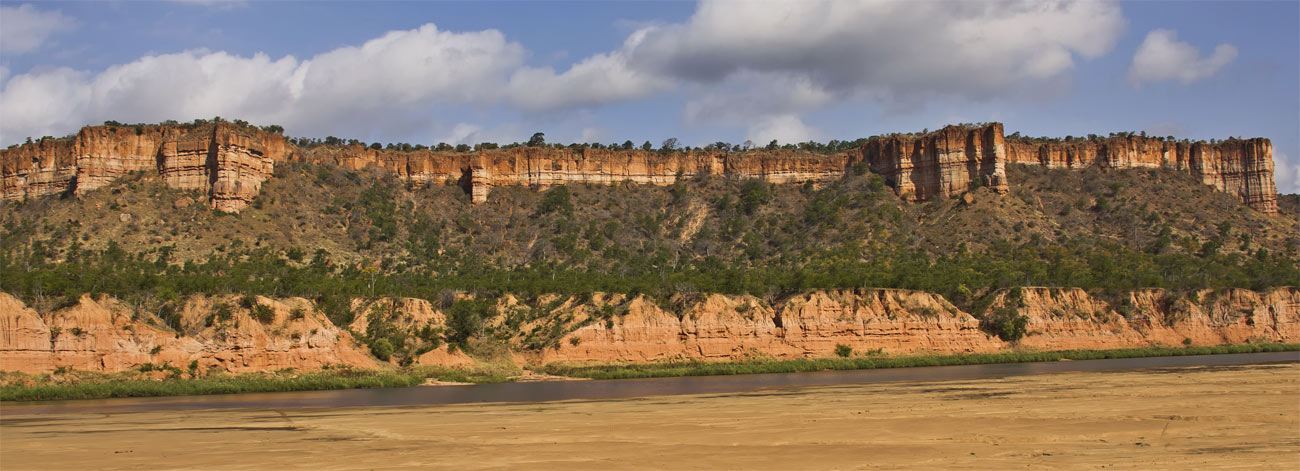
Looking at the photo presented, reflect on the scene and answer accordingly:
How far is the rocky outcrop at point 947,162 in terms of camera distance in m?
92.4

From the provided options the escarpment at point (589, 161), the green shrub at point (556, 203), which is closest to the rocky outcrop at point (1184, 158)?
the escarpment at point (589, 161)

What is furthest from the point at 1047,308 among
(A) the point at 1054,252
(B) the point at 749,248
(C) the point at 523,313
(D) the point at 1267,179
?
(D) the point at 1267,179

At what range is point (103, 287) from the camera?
47938mm

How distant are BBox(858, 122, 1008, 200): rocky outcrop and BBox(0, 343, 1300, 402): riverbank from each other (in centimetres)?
2973

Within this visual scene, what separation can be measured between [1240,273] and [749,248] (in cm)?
3657

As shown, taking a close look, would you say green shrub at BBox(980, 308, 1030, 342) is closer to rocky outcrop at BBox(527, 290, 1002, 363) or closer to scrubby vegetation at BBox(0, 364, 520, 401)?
rocky outcrop at BBox(527, 290, 1002, 363)

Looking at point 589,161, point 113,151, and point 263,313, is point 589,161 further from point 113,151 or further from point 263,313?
point 263,313

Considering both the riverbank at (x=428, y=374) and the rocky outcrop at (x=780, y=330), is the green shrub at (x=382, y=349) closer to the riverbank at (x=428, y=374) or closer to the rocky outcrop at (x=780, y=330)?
the riverbank at (x=428, y=374)

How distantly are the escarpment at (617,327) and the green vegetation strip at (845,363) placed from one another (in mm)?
1379

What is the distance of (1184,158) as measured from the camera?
103062 mm

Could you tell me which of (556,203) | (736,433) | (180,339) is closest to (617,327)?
(180,339)

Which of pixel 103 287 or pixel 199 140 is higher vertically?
pixel 199 140

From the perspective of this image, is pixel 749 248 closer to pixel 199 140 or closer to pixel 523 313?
pixel 523 313

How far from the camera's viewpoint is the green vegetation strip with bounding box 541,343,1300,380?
54281 mm
